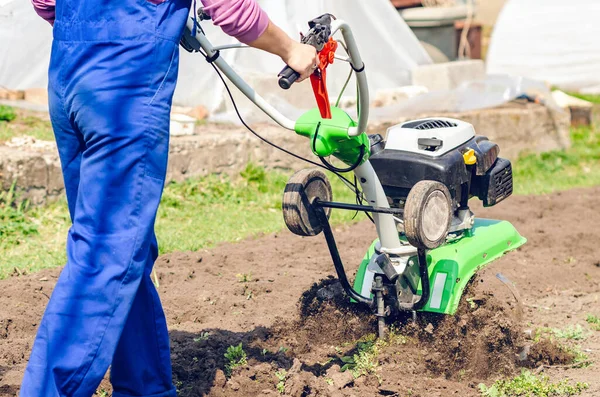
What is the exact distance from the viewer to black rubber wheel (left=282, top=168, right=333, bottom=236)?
3.43 meters

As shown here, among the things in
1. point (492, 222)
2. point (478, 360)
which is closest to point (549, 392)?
point (478, 360)

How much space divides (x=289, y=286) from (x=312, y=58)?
6.40 feet

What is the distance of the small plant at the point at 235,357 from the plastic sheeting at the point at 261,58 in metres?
3.88

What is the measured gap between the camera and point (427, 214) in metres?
3.18

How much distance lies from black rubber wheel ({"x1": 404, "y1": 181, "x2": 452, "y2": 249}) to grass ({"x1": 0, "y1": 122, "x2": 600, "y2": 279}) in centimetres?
227

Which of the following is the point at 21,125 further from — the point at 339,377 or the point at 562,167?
the point at 562,167

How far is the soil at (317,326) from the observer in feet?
11.1

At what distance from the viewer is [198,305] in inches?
166

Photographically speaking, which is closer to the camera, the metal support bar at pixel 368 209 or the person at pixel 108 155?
the person at pixel 108 155

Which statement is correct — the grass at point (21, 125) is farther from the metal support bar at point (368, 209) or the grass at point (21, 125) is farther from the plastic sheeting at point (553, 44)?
the plastic sheeting at point (553, 44)

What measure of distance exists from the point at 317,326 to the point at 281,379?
1.99ft

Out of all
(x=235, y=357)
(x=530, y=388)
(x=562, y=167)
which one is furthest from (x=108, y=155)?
(x=562, y=167)

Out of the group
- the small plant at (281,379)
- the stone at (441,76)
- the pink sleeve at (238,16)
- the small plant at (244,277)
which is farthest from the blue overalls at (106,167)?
the stone at (441,76)

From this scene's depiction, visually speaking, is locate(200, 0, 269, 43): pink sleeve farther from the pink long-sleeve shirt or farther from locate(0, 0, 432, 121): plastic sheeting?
locate(0, 0, 432, 121): plastic sheeting
